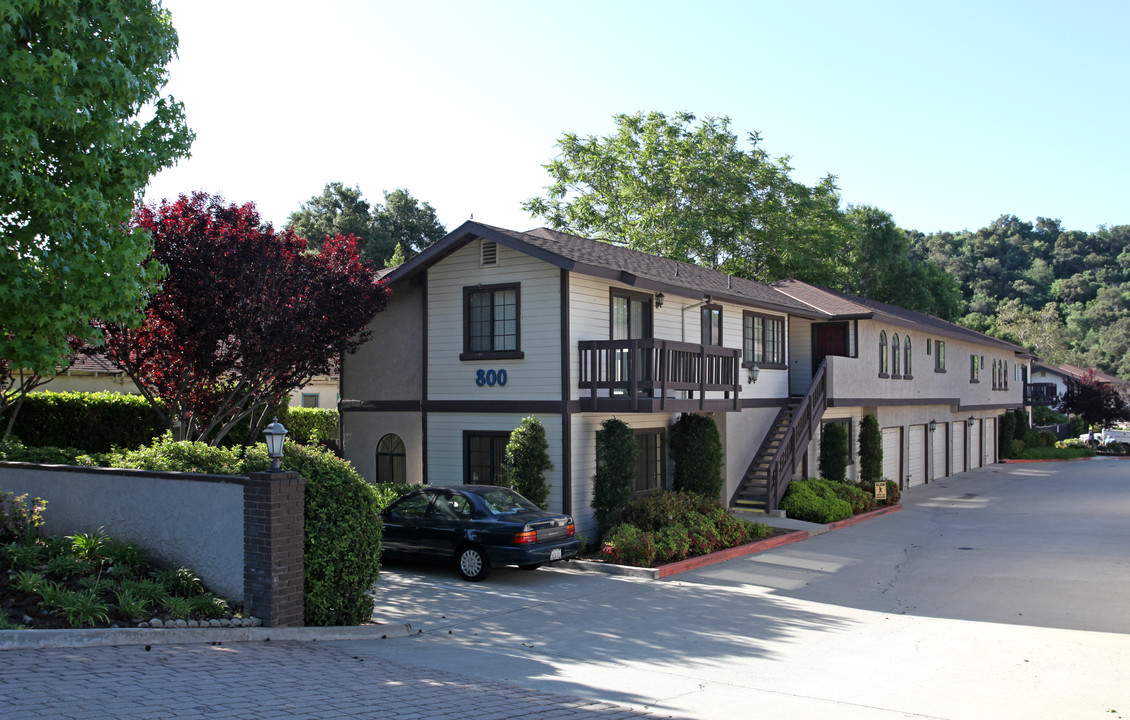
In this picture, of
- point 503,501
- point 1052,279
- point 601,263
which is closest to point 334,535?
point 503,501

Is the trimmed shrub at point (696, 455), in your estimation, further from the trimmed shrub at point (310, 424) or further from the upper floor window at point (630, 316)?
the trimmed shrub at point (310, 424)

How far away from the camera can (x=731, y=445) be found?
2202cm

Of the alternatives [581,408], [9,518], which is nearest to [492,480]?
[581,408]

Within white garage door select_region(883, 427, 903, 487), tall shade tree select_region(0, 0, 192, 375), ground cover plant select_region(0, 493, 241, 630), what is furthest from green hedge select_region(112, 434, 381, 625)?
white garage door select_region(883, 427, 903, 487)

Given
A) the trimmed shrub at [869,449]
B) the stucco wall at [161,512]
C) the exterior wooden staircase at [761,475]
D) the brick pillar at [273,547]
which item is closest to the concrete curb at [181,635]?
the brick pillar at [273,547]

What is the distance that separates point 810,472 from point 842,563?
28.8 ft

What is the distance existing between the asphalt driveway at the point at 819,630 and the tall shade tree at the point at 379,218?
43923mm

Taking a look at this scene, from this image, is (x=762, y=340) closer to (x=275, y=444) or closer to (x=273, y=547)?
(x=275, y=444)

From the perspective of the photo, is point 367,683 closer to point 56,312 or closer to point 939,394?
point 56,312

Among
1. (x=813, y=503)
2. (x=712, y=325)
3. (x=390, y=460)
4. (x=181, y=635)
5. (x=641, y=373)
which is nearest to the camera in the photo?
(x=181, y=635)

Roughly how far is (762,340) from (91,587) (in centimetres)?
1872

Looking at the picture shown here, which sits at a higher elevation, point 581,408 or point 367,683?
point 581,408

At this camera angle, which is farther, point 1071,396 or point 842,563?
point 1071,396

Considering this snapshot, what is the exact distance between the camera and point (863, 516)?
917 inches
